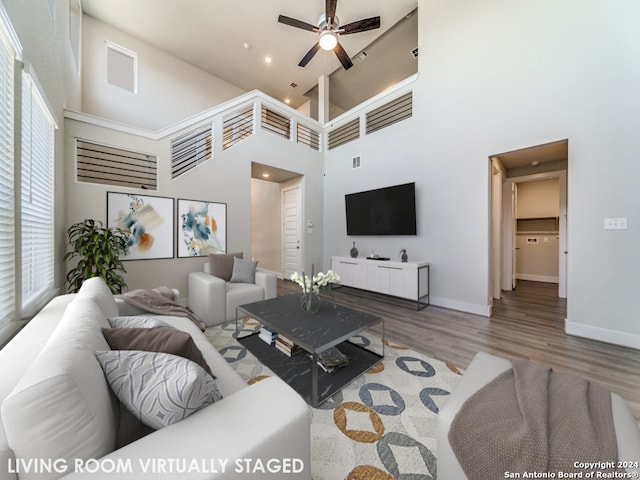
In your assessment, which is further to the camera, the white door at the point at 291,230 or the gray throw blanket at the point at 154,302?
the white door at the point at 291,230

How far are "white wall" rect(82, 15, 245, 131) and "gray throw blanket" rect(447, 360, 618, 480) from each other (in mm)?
6149

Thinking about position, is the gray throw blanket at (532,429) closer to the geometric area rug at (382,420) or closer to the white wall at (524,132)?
the geometric area rug at (382,420)

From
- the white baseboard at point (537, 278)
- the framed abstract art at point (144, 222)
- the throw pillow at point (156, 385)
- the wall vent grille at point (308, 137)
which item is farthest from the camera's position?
the white baseboard at point (537, 278)

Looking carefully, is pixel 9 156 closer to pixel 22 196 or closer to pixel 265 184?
pixel 22 196

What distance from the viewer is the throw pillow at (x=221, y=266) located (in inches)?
135

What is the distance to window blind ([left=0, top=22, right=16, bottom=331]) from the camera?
1.35m

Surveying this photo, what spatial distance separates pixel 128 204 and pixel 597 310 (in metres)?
5.70

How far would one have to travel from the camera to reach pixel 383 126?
4.48 m

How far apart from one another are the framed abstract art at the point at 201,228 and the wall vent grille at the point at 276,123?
1833mm

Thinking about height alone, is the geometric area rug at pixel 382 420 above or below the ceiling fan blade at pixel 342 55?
below

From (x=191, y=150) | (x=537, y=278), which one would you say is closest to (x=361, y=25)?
(x=191, y=150)

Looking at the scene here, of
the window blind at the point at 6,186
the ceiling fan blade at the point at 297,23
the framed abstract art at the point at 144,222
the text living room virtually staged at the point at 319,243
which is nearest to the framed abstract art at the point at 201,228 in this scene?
the text living room virtually staged at the point at 319,243

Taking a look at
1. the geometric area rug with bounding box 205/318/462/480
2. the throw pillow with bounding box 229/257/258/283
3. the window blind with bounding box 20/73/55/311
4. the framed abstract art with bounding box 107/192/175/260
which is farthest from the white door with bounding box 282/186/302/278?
the window blind with bounding box 20/73/55/311

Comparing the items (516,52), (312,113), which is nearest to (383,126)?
(516,52)
